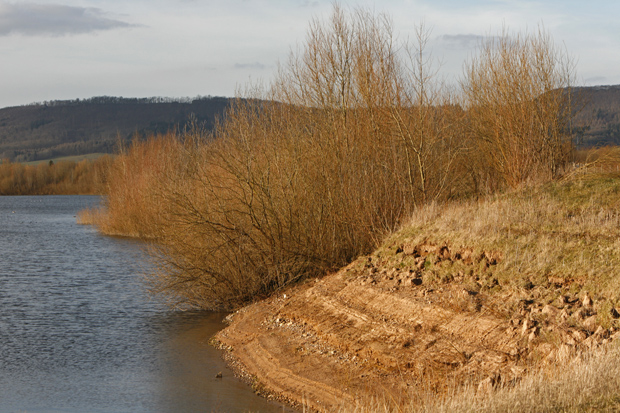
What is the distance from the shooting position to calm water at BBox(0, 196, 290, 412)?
11.4m

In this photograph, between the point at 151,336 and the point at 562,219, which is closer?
the point at 562,219

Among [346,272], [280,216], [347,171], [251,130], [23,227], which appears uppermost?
[251,130]

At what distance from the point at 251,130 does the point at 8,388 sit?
867 centimetres

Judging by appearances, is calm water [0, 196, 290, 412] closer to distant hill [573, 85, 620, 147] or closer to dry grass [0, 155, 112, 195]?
distant hill [573, 85, 620, 147]

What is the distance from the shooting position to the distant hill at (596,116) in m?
20.4

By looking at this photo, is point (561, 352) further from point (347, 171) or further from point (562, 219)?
point (347, 171)

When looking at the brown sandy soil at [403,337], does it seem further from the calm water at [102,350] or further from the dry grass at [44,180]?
the dry grass at [44,180]

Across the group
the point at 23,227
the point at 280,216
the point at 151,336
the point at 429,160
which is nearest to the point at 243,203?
the point at 280,216

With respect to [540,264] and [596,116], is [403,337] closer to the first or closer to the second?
[540,264]

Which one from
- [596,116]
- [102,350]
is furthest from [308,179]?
[596,116]

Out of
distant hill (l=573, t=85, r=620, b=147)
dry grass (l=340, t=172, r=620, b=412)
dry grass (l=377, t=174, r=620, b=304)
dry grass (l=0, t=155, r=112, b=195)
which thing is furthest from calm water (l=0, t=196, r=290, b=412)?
dry grass (l=0, t=155, r=112, b=195)

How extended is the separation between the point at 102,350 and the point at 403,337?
753 centimetres

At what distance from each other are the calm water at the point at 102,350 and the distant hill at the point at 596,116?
13109 mm

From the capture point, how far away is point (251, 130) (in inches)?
679
